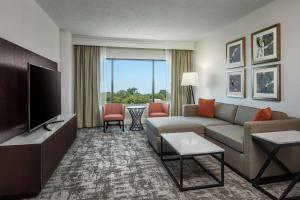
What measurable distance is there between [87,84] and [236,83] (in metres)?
3.92

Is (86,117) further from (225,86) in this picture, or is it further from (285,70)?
(285,70)

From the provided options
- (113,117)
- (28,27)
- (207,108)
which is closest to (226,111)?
(207,108)

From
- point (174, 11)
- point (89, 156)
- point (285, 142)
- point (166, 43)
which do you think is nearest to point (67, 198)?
point (89, 156)

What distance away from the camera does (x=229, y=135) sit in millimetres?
3061

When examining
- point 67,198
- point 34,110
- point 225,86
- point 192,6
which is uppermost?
point 192,6

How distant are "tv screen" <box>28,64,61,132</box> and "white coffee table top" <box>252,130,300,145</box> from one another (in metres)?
2.74

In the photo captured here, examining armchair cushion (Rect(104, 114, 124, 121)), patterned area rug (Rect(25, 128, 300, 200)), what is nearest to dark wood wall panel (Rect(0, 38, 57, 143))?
patterned area rug (Rect(25, 128, 300, 200))

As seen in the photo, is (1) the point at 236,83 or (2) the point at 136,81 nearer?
(1) the point at 236,83

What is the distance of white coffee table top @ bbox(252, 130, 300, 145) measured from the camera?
2.13 metres

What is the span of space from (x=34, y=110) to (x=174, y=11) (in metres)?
2.85

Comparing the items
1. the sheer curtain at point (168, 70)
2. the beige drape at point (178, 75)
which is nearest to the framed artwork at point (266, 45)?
the beige drape at point (178, 75)

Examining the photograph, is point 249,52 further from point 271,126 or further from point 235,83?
point 271,126

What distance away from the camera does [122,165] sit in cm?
312

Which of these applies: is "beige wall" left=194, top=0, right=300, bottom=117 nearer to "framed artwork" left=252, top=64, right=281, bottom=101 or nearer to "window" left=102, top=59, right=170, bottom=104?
"framed artwork" left=252, top=64, right=281, bottom=101
